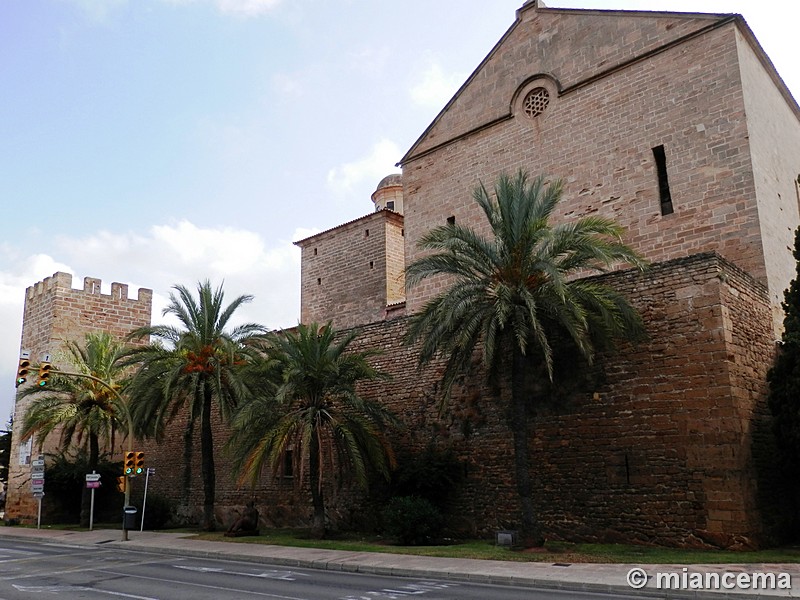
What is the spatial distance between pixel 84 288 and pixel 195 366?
1695 cm

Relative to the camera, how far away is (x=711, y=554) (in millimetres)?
13938

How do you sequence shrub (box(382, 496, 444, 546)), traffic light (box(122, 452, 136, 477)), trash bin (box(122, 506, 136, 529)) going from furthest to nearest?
trash bin (box(122, 506, 136, 529)) → traffic light (box(122, 452, 136, 477)) → shrub (box(382, 496, 444, 546))

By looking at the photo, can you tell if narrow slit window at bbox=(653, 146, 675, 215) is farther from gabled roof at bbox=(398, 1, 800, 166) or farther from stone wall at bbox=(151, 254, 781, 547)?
stone wall at bbox=(151, 254, 781, 547)

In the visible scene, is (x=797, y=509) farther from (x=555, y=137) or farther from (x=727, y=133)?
(x=555, y=137)

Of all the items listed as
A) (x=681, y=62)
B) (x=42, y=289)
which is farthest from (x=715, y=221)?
(x=42, y=289)

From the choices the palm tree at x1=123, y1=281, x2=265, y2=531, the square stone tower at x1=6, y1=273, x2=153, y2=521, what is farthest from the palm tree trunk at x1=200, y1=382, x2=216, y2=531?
the square stone tower at x1=6, y1=273, x2=153, y2=521

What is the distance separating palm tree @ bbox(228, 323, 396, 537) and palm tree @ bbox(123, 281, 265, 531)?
2.77 m

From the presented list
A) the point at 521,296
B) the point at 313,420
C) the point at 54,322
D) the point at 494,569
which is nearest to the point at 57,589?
the point at 494,569

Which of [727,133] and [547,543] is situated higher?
[727,133]

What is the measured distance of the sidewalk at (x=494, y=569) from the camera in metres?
10.9

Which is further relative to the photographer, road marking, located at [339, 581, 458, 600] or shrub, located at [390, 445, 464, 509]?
shrub, located at [390, 445, 464, 509]

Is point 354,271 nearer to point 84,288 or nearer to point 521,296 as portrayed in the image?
point 84,288

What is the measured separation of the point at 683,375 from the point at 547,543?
4954 millimetres

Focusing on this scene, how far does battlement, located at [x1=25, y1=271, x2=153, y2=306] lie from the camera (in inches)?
1409
